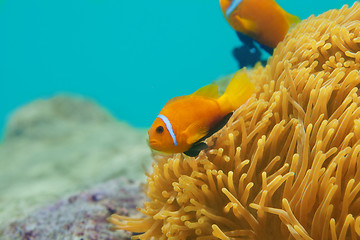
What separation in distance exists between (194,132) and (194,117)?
0.06 metres

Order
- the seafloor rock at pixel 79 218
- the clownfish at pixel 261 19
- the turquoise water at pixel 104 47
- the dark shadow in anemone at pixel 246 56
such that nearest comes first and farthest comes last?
1. the seafloor rock at pixel 79 218
2. the clownfish at pixel 261 19
3. the dark shadow in anemone at pixel 246 56
4. the turquoise water at pixel 104 47

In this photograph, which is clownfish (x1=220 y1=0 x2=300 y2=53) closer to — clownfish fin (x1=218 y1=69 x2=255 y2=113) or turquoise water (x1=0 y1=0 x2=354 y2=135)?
clownfish fin (x1=218 y1=69 x2=255 y2=113)

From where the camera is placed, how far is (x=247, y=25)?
7.36ft

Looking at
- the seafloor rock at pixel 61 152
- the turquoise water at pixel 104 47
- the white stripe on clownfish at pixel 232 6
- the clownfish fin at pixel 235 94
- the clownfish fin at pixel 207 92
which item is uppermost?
the turquoise water at pixel 104 47

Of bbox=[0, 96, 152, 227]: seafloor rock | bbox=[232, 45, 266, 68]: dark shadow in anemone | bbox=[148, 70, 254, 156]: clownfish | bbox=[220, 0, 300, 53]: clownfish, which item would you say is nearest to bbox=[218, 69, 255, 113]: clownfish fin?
bbox=[148, 70, 254, 156]: clownfish

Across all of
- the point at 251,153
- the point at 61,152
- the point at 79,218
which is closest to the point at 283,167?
the point at 251,153

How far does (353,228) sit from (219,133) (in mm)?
608

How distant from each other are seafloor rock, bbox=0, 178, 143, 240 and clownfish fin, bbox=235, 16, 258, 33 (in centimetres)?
151

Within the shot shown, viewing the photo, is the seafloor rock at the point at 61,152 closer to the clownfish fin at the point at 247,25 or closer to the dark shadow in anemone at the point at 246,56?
the dark shadow in anemone at the point at 246,56

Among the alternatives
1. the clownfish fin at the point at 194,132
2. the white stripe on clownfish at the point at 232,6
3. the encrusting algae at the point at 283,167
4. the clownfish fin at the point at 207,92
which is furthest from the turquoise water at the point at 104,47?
the clownfish fin at the point at 194,132

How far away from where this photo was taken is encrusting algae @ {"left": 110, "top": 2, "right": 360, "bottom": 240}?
41.7 inches

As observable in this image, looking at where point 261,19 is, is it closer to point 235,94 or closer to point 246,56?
point 246,56

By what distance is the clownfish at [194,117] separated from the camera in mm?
1175

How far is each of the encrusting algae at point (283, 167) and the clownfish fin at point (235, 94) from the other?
0.33ft
